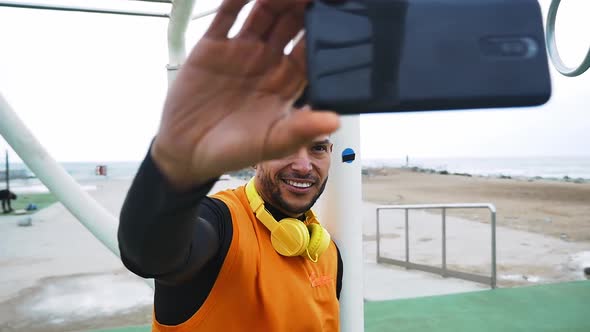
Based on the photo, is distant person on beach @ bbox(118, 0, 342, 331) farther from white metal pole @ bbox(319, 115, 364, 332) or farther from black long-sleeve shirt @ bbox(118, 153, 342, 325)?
white metal pole @ bbox(319, 115, 364, 332)

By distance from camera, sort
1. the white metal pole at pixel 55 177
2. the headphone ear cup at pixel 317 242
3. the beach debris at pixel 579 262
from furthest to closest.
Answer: the beach debris at pixel 579 262 → the white metal pole at pixel 55 177 → the headphone ear cup at pixel 317 242

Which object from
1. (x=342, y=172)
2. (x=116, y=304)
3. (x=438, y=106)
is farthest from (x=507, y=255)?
(x=438, y=106)

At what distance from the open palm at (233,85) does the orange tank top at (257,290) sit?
48 cm

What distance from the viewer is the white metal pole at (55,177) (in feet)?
4.10

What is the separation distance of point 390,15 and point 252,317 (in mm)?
729

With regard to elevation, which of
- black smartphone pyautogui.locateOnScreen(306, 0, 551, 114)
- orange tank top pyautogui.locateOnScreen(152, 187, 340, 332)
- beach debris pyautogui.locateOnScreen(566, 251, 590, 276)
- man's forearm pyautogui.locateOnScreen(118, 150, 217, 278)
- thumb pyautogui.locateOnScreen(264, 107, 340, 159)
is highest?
black smartphone pyautogui.locateOnScreen(306, 0, 551, 114)

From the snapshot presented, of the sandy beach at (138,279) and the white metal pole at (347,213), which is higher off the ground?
the white metal pole at (347,213)

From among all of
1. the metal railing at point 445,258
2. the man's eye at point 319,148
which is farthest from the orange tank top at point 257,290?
the metal railing at point 445,258

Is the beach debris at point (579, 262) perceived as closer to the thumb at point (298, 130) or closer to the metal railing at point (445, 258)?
the metal railing at point (445, 258)

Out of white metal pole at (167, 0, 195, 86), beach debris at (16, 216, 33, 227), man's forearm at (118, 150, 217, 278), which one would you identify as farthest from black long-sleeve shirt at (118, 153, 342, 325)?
beach debris at (16, 216, 33, 227)

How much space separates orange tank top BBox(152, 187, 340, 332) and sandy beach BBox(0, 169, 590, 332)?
2.30 m

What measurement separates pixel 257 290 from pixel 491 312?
2.52m

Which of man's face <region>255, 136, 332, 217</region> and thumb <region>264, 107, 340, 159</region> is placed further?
man's face <region>255, 136, 332, 217</region>

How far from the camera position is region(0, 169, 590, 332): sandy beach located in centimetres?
333
